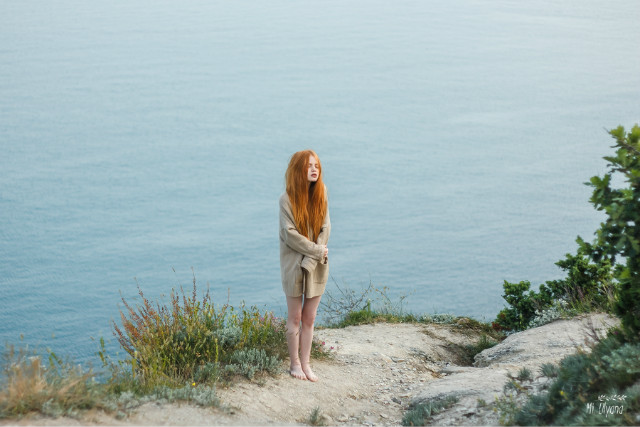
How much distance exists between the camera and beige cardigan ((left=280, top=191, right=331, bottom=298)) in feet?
19.8

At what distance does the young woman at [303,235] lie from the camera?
6.08 meters

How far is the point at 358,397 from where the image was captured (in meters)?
6.61

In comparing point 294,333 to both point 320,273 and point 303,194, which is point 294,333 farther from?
point 303,194

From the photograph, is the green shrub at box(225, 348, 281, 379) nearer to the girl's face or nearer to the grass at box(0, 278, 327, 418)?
the grass at box(0, 278, 327, 418)

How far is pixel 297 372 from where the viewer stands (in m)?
6.47

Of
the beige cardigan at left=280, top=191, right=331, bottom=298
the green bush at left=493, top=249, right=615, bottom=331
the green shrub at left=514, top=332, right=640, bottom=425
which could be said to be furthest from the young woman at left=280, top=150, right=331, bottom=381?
the green bush at left=493, top=249, right=615, bottom=331

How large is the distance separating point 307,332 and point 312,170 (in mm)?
1556

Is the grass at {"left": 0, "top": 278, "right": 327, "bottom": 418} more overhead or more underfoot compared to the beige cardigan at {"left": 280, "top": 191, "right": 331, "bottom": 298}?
more underfoot

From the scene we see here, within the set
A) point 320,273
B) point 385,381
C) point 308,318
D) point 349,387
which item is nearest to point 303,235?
point 320,273

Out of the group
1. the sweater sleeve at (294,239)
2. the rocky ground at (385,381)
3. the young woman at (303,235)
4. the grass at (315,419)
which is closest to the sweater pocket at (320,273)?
the young woman at (303,235)

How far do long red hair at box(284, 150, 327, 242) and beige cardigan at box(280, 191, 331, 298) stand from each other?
0.21 feet

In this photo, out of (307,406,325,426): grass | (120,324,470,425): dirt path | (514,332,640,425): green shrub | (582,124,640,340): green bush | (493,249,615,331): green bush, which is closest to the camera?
(514,332,640,425): green shrub

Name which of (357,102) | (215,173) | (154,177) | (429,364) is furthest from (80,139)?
(429,364)

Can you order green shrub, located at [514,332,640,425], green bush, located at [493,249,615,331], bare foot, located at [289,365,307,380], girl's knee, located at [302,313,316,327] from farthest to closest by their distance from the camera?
green bush, located at [493,249,615,331], bare foot, located at [289,365,307,380], girl's knee, located at [302,313,316,327], green shrub, located at [514,332,640,425]
